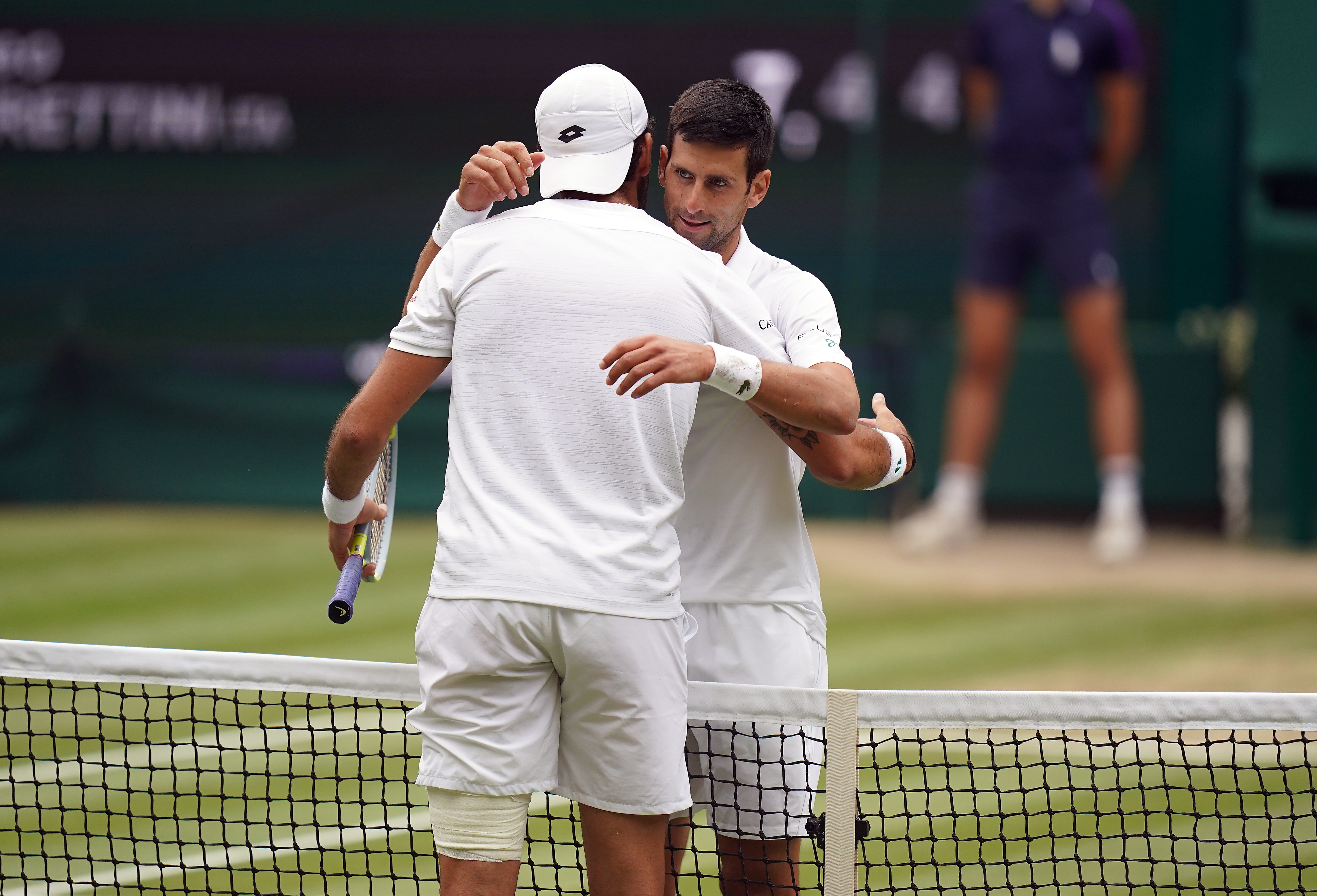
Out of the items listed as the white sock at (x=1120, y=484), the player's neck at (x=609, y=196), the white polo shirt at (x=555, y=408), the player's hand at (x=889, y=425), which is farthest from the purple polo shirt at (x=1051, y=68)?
the white polo shirt at (x=555, y=408)

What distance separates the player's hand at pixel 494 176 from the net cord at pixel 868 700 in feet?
2.76

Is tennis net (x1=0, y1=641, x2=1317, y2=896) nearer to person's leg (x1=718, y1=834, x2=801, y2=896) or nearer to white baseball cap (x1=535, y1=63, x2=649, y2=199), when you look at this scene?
person's leg (x1=718, y1=834, x2=801, y2=896)

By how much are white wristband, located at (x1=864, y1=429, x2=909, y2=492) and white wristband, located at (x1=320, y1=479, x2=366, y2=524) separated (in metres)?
0.89

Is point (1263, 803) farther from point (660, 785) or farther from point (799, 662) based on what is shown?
point (660, 785)

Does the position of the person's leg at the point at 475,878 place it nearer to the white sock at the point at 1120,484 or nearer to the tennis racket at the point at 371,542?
the tennis racket at the point at 371,542

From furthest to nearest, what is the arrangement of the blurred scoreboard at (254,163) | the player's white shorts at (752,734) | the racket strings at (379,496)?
1. the blurred scoreboard at (254,163)
2. the racket strings at (379,496)
3. the player's white shorts at (752,734)

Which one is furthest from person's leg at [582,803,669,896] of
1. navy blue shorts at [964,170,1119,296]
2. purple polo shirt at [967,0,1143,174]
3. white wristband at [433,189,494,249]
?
purple polo shirt at [967,0,1143,174]

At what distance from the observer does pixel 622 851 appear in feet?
8.73

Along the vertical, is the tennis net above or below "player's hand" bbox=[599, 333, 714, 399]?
below

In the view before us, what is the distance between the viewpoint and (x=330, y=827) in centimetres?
431

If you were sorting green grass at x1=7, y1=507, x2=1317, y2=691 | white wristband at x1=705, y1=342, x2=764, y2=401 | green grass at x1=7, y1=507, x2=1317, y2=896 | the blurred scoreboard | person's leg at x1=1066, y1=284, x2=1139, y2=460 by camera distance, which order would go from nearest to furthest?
white wristband at x1=705, y1=342, x2=764, y2=401, green grass at x1=7, y1=507, x2=1317, y2=896, green grass at x1=7, y1=507, x2=1317, y2=691, person's leg at x1=1066, y1=284, x2=1139, y2=460, the blurred scoreboard

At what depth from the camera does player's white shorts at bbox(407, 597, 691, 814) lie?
258cm

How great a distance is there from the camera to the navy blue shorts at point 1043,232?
7.80m

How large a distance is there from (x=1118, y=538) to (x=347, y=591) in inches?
219
